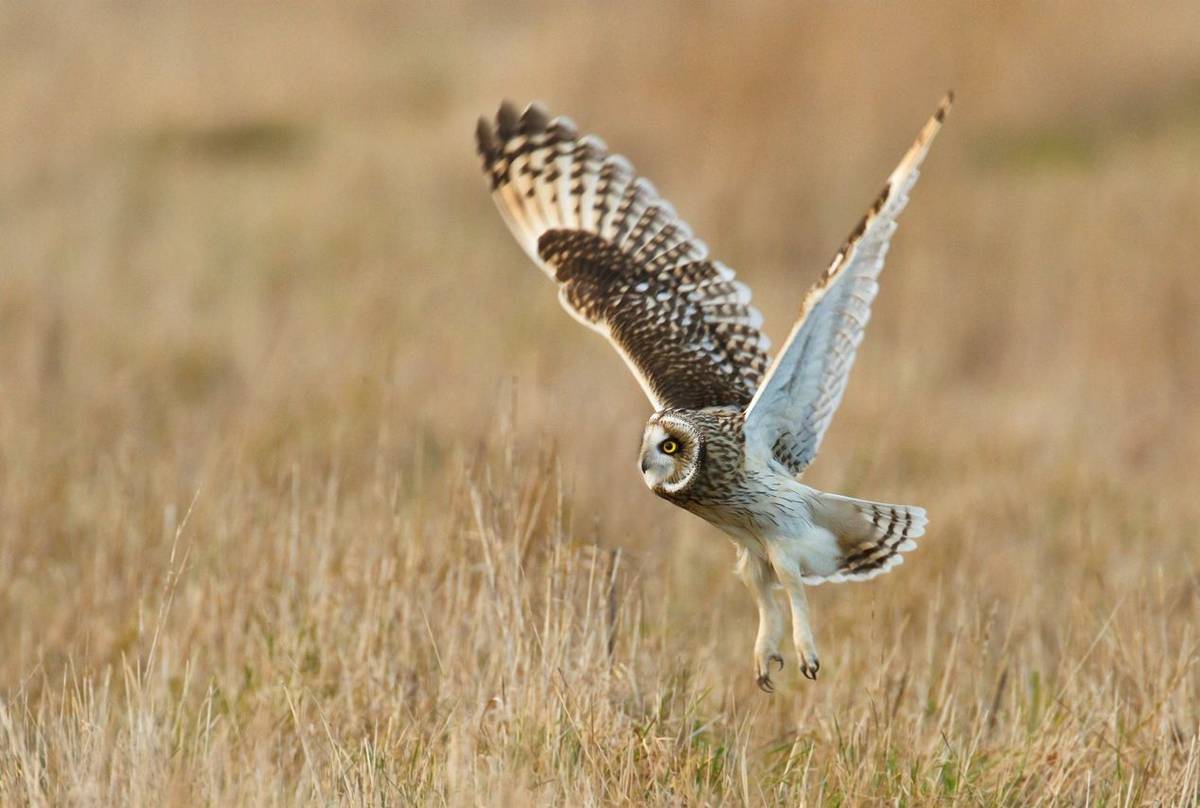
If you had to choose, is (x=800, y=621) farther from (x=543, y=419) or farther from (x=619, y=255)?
(x=619, y=255)

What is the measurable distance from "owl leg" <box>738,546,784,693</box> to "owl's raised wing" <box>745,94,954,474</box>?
301mm

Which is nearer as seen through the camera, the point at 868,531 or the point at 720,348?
the point at 868,531

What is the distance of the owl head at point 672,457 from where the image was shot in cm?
414

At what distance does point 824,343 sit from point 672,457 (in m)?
0.52

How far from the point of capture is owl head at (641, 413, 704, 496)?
13.6 feet

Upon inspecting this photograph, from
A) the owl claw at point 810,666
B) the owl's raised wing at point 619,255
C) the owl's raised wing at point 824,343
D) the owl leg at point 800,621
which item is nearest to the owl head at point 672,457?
the owl's raised wing at point 824,343

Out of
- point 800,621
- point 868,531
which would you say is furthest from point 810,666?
point 868,531

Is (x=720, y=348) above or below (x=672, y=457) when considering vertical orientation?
above

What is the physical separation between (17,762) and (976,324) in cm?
860

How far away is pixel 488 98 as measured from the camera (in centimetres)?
1420

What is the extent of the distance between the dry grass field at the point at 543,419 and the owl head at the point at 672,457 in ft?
1.45

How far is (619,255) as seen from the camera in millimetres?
5516

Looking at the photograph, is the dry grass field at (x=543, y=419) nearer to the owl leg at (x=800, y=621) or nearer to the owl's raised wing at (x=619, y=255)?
the owl leg at (x=800, y=621)

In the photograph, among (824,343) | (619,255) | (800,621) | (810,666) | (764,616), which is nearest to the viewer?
(810,666)
